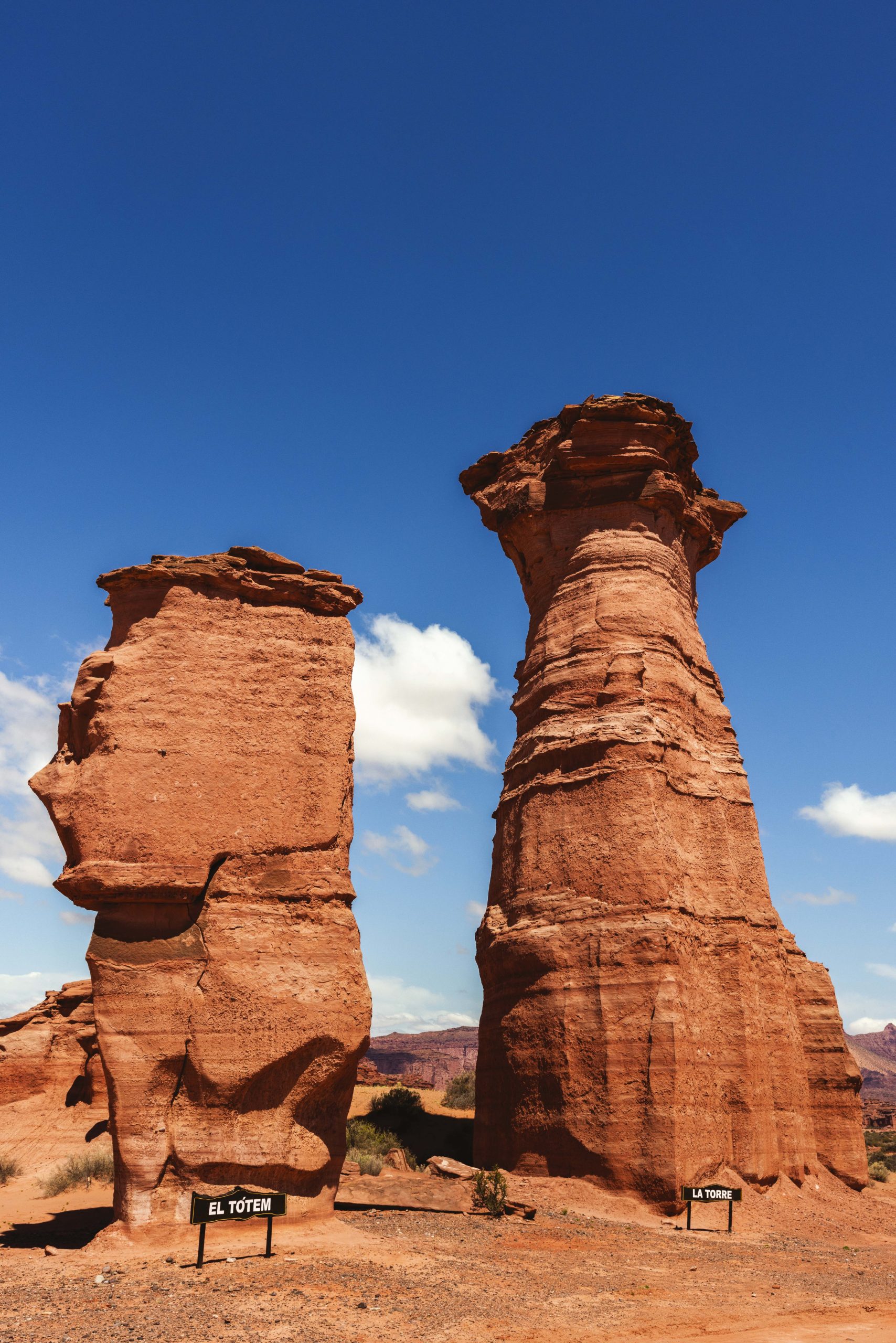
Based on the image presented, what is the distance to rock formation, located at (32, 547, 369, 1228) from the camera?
27.7 feet

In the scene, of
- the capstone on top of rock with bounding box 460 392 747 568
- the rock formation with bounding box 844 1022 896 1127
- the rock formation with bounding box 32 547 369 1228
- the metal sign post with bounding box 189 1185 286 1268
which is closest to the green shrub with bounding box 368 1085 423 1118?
the capstone on top of rock with bounding box 460 392 747 568

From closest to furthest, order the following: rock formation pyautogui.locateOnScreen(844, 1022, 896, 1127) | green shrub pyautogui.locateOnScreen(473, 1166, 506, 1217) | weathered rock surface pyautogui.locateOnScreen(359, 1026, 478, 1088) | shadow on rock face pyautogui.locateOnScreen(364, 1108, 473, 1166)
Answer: green shrub pyautogui.locateOnScreen(473, 1166, 506, 1217) < shadow on rock face pyautogui.locateOnScreen(364, 1108, 473, 1166) < rock formation pyautogui.locateOnScreen(844, 1022, 896, 1127) < weathered rock surface pyautogui.locateOnScreen(359, 1026, 478, 1088)

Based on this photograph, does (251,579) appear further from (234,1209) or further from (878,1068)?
(878,1068)

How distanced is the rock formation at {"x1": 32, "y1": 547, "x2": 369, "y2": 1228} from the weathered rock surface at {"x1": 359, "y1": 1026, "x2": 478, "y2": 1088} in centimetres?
5469

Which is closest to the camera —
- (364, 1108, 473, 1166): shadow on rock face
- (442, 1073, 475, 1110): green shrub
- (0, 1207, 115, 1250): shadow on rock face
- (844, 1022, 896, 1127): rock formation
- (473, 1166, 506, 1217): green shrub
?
(0, 1207, 115, 1250): shadow on rock face

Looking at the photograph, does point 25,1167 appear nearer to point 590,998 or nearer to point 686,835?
point 590,998

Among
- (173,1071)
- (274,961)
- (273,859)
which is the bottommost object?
(173,1071)

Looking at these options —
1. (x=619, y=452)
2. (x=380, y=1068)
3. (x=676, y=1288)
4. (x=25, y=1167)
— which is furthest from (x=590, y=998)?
(x=380, y=1068)

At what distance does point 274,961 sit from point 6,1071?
14.2m

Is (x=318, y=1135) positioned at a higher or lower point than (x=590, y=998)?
lower

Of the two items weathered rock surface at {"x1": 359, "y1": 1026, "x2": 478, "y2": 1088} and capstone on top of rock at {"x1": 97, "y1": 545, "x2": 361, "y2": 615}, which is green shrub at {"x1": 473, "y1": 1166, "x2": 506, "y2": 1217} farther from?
weathered rock surface at {"x1": 359, "y1": 1026, "x2": 478, "y2": 1088}

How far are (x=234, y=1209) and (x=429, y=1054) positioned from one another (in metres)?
71.3

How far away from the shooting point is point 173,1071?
845cm

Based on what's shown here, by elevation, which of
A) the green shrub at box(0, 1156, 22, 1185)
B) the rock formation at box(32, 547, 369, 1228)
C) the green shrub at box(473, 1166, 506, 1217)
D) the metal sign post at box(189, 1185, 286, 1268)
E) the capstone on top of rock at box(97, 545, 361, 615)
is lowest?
the green shrub at box(0, 1156, 22, 1185)
